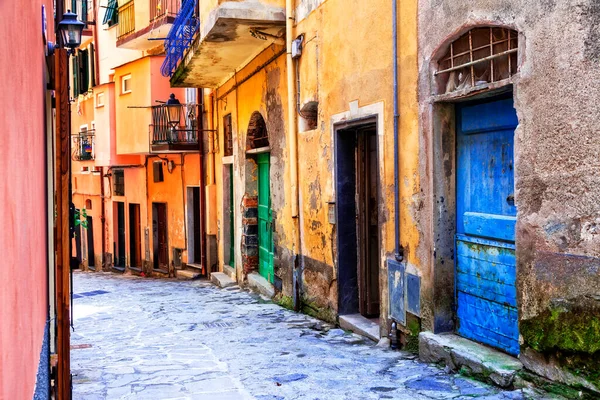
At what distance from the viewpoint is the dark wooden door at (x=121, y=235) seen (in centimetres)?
2277

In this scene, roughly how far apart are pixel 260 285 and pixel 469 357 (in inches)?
270

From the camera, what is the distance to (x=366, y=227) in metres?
8.26

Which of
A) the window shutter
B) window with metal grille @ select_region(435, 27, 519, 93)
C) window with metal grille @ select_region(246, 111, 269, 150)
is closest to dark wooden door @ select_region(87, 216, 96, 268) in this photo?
the window shutter

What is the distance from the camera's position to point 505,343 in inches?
215

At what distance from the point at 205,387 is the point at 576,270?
3.03m

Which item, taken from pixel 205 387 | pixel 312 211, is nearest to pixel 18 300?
pixel 205 387

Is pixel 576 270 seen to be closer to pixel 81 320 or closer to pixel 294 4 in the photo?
pixel 294 4

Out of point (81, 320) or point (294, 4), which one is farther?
point (81, 320)

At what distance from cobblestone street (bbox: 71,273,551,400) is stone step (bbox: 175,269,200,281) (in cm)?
601

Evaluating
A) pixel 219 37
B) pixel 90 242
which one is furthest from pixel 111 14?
pixel 219 37

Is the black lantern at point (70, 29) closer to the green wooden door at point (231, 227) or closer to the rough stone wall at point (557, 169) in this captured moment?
the rough stone wall at point (557, 169)

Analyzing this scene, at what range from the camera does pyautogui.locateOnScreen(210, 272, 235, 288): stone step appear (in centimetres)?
1404

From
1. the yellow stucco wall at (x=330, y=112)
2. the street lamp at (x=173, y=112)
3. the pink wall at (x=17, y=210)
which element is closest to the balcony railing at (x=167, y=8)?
the street lamp at (x=173, y=112)

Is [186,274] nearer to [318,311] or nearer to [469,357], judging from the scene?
[318,311]
